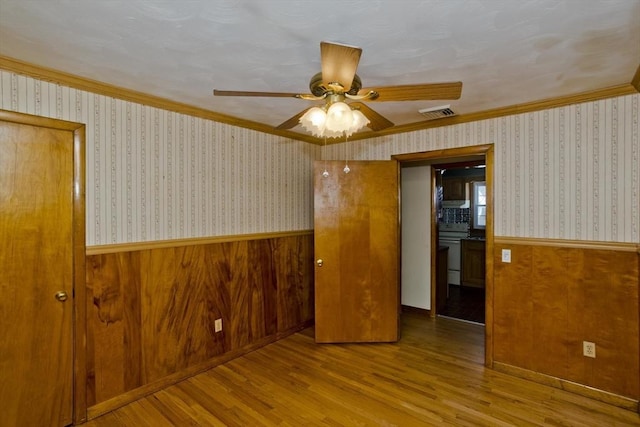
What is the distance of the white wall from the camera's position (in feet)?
14.0

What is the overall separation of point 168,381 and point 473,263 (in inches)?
193

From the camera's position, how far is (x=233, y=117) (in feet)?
9.98

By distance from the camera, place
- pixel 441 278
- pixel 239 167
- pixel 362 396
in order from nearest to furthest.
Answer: pixel 362 396, pixel 239 167, pixel 441 278

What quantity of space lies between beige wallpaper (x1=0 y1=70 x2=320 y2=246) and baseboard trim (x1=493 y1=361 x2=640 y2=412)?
251cm

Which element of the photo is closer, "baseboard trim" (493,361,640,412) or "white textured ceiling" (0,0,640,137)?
"white textured ceiling" (0,0,640,137)

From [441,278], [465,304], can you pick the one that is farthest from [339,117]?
[465,304]

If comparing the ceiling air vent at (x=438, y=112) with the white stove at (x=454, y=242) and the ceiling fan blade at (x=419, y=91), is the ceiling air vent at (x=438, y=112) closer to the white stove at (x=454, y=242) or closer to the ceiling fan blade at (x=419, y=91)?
the ceiling fan blade at (x=419, y=91)

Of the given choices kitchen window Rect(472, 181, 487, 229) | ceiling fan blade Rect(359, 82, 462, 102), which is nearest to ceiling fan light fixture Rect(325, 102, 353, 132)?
ceiling fan blade Rect(359, 82, 462, 102)

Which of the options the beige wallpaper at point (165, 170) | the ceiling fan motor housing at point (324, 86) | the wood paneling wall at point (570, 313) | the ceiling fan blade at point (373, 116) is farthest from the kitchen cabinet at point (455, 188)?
the ceiling fan motor housing at point (324, 86)

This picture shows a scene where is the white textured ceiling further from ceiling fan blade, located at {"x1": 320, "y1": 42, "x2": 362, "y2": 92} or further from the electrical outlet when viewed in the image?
the electrical outlet

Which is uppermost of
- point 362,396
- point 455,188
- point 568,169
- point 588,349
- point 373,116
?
point 373,116

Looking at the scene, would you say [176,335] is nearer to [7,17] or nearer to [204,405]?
[204,405]

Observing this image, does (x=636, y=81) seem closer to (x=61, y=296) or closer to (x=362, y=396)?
(x=362, y=396)

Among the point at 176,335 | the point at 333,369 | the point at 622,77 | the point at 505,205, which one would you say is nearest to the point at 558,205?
the point at 505,205
